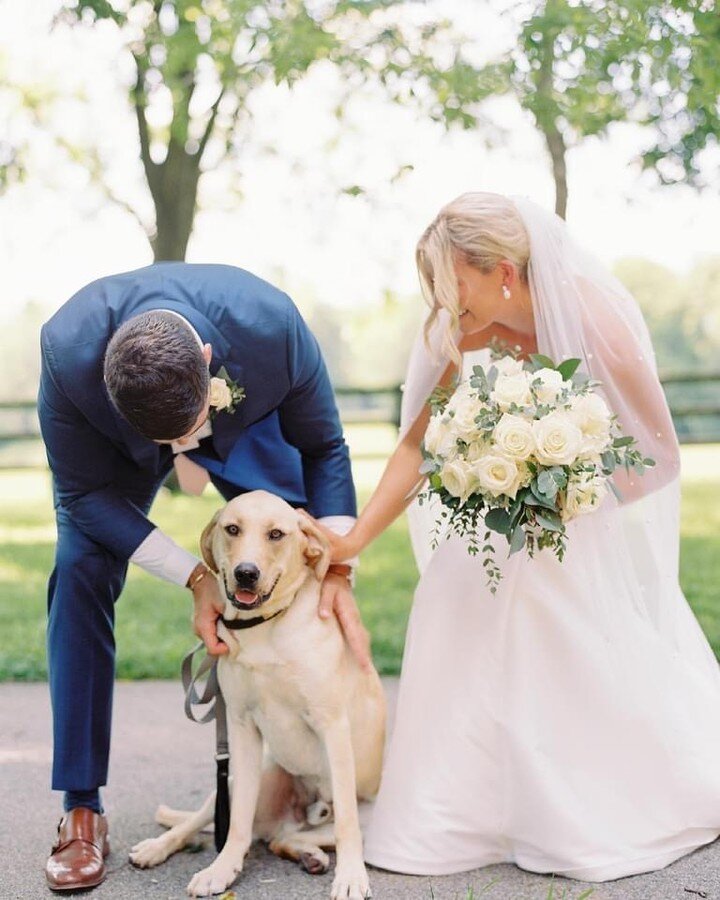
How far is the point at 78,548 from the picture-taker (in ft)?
11.5

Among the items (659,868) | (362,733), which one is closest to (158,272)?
(362,733)

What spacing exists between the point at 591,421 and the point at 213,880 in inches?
66.5

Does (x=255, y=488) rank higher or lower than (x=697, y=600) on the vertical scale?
higher

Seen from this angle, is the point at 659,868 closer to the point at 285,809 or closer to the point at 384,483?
the point at 285,809

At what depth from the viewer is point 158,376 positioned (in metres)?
2.80

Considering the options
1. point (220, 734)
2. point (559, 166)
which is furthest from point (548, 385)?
point (559, 166)

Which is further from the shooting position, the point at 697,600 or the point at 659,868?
the point at 697,600

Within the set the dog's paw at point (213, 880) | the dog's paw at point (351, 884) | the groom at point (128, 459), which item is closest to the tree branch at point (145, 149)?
the groom at point (128, 459)

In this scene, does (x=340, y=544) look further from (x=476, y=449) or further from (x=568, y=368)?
(x=568, y=368)

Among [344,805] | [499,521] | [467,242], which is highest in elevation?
[467,242]

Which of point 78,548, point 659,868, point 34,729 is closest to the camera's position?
point 659,868

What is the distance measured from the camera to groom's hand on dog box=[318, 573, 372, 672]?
3.50 m

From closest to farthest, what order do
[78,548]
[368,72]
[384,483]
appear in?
[78,548] → [384,483] → [368,72]

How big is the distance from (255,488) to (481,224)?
A: 1096mm
